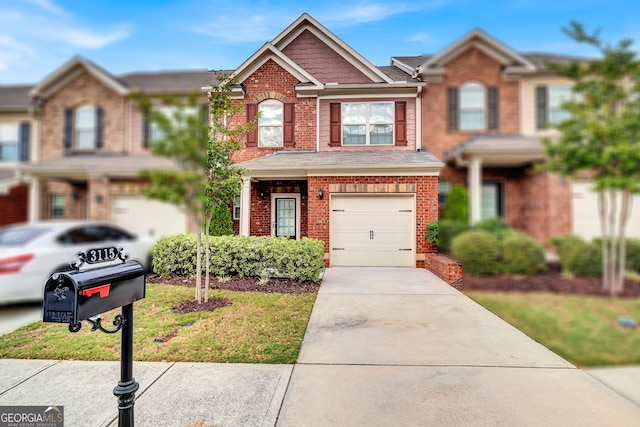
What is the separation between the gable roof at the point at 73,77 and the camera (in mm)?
1472

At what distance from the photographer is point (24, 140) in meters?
1.56

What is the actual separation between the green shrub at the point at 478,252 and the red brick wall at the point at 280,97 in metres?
1.60

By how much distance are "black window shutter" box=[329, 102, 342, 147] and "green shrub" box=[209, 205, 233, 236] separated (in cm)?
113

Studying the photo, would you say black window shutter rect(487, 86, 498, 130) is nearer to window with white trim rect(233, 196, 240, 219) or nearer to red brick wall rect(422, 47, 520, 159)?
red brick wall rect(422, 47, 520, 159)

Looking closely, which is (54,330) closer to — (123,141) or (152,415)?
(152,415)

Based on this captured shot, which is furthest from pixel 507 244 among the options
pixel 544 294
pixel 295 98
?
pixel 295 98

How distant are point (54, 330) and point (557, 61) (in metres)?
4.55

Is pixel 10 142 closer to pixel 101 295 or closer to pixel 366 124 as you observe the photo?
pixel 101 295

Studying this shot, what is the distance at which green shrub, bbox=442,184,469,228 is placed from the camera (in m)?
1.26

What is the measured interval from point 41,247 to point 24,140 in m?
0.56

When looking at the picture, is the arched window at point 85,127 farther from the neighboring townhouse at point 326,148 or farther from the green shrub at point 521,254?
the green shrub at point 521,254

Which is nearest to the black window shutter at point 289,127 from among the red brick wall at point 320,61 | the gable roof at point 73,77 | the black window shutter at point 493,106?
the red brick wall at point 320,61

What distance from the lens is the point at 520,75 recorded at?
45.7 inches

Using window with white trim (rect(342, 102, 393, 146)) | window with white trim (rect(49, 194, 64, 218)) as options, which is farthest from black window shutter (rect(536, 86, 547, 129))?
window with white trim (rect(49, 194, 64, 218))
